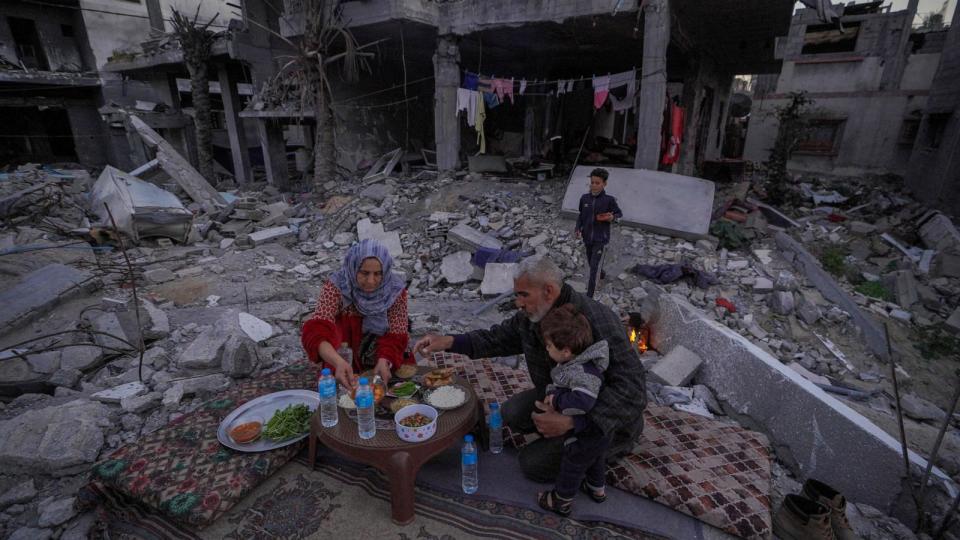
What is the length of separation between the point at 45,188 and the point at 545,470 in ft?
40.0

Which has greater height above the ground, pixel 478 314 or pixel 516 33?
pixel 516 33

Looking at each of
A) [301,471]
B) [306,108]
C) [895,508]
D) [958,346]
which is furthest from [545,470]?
[306,108]

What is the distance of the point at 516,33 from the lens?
34.4ft

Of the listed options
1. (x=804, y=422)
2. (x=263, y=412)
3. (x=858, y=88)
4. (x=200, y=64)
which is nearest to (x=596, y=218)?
(x=804, y=422)

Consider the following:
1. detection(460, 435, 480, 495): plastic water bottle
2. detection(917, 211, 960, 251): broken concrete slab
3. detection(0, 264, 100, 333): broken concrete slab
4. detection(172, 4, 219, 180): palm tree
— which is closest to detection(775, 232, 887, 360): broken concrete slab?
detection(917, 211, 960, 251): broken concrete slab

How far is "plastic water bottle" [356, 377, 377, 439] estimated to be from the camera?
246cm

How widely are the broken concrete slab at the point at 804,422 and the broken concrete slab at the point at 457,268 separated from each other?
Answer: 3.90 meters

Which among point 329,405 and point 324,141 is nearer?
point 329,405

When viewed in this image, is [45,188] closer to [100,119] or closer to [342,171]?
[342,171]

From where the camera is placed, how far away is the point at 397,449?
2455 millimetres

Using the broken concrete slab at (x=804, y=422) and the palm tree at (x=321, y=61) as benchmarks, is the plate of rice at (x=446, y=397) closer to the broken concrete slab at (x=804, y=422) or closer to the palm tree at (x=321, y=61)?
the broken concrete slab at (x=804, y=422)

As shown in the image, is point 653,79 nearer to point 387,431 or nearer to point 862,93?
point 387,431

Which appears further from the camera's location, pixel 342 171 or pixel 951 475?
pixel 342 171

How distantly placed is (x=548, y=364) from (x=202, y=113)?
53.7ft
